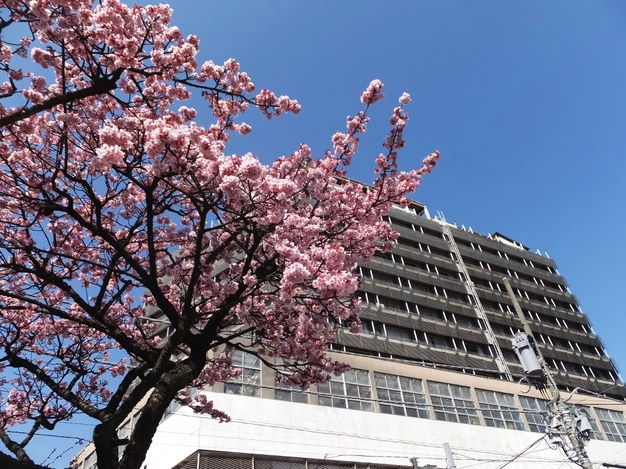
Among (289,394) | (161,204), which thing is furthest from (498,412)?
(161,204)

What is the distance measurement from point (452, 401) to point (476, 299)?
1430 cm

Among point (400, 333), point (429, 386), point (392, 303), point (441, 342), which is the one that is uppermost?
point (392, 303)

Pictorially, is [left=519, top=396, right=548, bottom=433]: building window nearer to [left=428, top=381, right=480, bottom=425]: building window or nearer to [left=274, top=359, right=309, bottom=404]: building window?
[left=428, top=381, right=480, bottom=425]: building window

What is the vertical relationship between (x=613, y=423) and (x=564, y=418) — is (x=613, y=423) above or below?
above

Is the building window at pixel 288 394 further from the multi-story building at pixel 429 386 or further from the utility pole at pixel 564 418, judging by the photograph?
the utility pole at pixel 564 418

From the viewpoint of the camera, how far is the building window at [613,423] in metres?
29.6

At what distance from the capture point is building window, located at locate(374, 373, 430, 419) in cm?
2191

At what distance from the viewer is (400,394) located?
22938mm

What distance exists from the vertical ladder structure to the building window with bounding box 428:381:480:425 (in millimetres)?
6662

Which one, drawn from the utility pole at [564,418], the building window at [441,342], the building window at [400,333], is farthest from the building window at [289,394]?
the building window at [441,342]

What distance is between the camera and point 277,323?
8.05 meters

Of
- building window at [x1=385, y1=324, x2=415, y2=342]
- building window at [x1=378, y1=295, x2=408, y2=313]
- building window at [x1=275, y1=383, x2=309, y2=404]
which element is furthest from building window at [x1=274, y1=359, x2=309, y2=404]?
building window at [x1=378, y1=295, x2=408, y2=313]

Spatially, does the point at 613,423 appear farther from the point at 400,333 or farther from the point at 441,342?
the point at 400,333

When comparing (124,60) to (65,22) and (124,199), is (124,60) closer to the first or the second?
(65,22)
